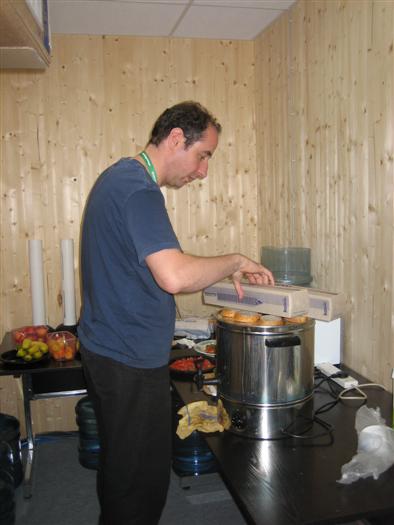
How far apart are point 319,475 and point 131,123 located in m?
2.36

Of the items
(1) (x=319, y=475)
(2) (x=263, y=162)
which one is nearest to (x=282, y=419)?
(1) (x=319, y=475)

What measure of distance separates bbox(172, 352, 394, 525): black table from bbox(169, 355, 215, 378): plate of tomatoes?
1.71 ft

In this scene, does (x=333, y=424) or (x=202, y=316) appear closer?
(x=333, y=424)

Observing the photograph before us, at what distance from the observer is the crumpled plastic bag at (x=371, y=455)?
1.25 metres

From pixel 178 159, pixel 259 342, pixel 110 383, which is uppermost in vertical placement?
pixel 178 159

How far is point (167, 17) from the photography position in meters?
2.75

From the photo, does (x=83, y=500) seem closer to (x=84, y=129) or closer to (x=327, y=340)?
(x=327, y=340)

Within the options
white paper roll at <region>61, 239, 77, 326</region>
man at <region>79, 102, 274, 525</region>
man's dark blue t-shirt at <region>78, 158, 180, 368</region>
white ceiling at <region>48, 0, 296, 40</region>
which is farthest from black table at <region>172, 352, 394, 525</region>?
white ceiling at <region>48, 0, 296, 40</region>

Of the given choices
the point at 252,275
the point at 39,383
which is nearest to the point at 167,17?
the point at 252,275

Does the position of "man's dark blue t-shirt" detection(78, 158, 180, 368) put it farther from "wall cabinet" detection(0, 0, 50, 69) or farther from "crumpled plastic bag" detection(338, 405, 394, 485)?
"crumpled plastic bag" detection(338, 405, 394, 485)

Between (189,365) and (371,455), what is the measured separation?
0.94 meters

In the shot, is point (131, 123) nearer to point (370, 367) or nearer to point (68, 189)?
point (68, 189)

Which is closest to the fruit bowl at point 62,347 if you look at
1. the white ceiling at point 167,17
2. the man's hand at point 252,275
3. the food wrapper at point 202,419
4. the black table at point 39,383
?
the black table at point 39,383

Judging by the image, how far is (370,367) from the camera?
2035mm
